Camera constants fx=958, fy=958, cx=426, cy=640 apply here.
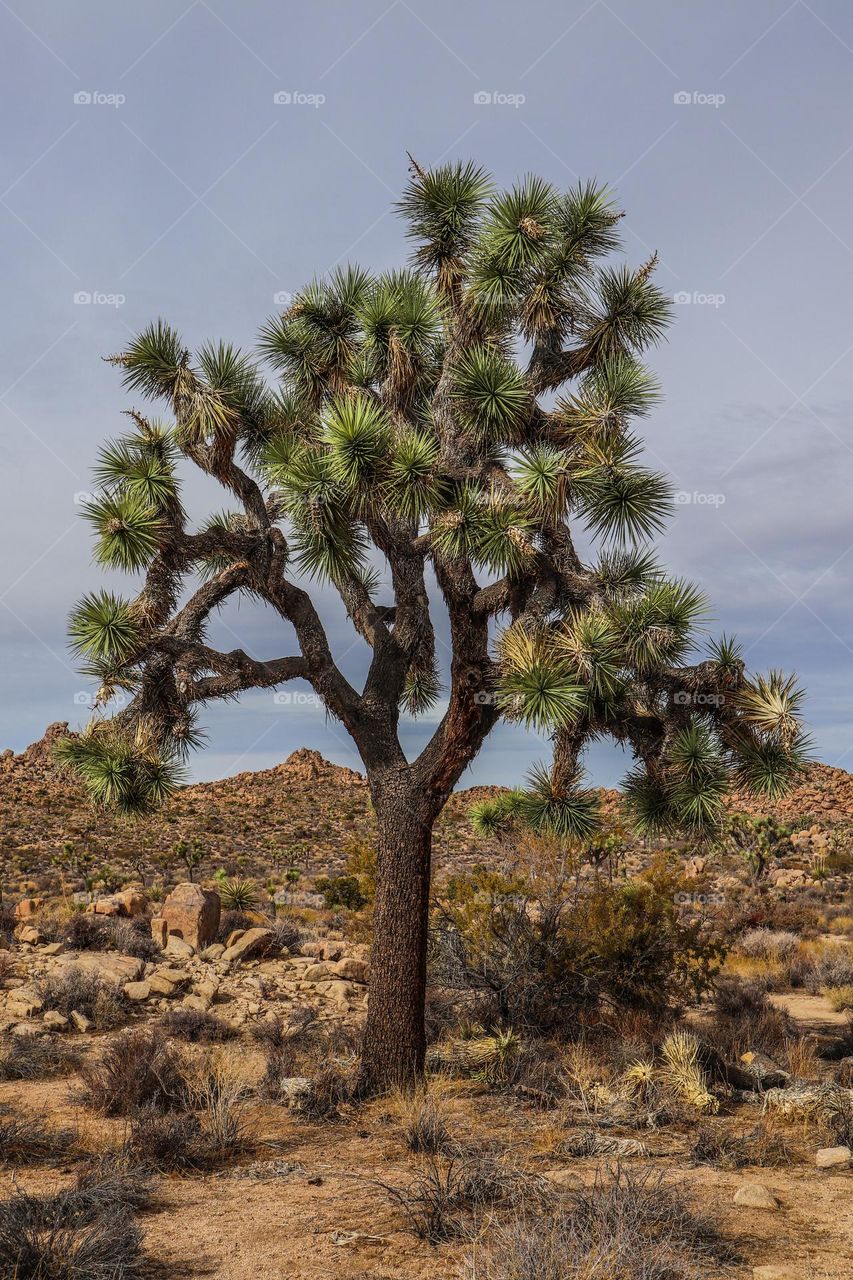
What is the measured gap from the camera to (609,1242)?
452 centimetres

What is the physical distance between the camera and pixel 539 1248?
169 inches

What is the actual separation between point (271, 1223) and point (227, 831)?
34884mm

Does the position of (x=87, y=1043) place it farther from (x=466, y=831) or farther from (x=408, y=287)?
(x=466, y=831)

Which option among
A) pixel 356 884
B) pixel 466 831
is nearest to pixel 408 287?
pixel 356 884

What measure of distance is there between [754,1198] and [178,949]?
11288 mm

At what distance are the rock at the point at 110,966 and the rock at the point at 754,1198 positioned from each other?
9.66 metres

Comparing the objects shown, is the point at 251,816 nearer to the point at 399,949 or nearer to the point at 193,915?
the point at 193,915

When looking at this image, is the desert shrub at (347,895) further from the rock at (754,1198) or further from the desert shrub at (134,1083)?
the rock at (754,1198)

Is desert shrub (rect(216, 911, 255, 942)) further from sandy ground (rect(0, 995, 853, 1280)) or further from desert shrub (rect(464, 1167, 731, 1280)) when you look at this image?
desert shrub (rect(464, 1167, 731, 1280))

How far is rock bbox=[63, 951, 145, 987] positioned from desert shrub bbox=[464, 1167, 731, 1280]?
9.62m

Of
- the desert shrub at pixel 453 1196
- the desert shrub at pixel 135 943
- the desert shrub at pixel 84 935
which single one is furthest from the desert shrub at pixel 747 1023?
the desert shrub at pixel 84 935

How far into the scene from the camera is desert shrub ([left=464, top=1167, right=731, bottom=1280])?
4.22 metres

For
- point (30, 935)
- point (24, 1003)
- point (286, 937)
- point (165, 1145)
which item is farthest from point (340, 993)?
point (165, 1145)

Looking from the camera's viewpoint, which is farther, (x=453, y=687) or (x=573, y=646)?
(x=453, y=687)
